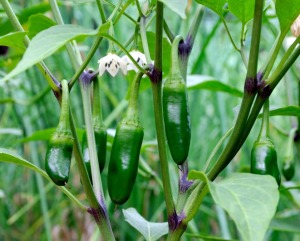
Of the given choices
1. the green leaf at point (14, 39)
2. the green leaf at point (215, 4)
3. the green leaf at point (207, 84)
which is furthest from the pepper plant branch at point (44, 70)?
the green leaf at point (207, 84)

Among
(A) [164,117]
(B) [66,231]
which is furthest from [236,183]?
(B) [66,231]

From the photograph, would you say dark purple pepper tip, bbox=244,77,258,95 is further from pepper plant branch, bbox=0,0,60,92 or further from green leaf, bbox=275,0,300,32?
pepper plant branch, bbox=0,0,60,92

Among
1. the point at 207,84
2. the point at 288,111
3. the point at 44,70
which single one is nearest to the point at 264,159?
the point at 288,111

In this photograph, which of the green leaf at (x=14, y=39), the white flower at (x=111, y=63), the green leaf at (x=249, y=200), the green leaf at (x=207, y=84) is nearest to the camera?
the green leaf at (x=249, y=200)

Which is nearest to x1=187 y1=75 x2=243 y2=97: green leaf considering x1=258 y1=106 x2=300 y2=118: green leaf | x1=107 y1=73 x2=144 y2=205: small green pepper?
x1=258 y1=106 x2=300 y2=118: green leaf

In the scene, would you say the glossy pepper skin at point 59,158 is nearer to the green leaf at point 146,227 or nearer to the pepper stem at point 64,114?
the pepper stem at point 64,114
